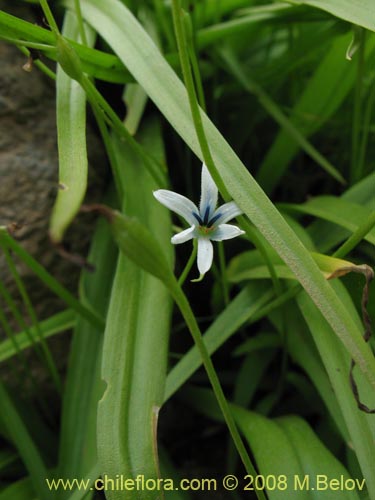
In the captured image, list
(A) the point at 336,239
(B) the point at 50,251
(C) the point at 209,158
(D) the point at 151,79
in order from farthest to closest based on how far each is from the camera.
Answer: (B) the point at 50,251, (A) the point at 336,239, (D) the point at 151,79, (C) the point at 209,158

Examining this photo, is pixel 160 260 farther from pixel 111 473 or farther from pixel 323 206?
pixel 323 206

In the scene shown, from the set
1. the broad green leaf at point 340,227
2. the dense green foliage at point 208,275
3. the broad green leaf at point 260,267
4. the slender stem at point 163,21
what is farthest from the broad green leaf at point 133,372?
the slender stem at point 163,21

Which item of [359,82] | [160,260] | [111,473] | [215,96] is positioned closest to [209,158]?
[160,260]

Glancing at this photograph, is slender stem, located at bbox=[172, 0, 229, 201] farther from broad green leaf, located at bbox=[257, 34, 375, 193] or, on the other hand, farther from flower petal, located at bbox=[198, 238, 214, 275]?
broad green leaf, located at bbox=[257, 34, 375, 193]

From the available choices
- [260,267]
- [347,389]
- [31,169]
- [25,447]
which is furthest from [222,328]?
[31,169]

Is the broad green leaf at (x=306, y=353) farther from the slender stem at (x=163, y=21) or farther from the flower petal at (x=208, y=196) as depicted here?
the slender stem at (x=163, y=21)

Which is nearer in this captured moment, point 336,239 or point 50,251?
point 336,239

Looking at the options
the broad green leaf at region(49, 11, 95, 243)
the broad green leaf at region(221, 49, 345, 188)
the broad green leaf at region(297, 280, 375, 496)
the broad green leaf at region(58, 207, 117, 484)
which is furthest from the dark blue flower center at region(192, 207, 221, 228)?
the broad green leaf at region(221, 49, 345, 188)
